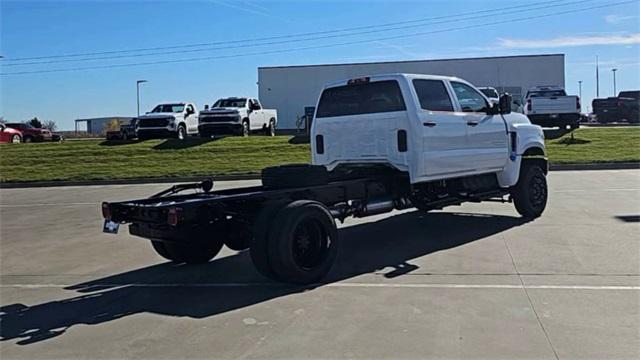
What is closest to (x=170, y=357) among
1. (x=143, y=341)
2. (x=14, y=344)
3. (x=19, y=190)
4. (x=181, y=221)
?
(x=143, y=341)

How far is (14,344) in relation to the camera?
5477 mm

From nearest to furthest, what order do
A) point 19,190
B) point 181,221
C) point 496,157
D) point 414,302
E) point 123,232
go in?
point 414,302 → point 181,221 → point 496,157 → point 123,232 → point 19,190

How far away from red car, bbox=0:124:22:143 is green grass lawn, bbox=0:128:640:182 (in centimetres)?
855

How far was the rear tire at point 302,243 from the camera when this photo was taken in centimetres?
689

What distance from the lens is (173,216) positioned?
6.65 m

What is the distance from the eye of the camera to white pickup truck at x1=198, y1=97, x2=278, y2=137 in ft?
95.0

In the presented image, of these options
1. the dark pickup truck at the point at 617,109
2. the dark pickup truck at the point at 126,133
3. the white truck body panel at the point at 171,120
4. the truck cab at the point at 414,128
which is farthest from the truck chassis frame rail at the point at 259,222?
the dark pickup truck at the point at 617,109

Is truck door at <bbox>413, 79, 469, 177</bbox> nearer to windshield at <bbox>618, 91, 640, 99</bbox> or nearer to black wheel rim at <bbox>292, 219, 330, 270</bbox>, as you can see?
black wheel rim at <bbox>292, 219, 330, 270</bbox>

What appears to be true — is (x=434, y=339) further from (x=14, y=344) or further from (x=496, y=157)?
(x=496, y=157)

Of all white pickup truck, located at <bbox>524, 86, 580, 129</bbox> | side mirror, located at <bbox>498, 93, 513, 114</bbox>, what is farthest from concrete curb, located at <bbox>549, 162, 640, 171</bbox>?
side mirror, located at <bbox>498, 93, 513, 114</bbox>

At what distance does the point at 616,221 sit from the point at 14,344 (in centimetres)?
906

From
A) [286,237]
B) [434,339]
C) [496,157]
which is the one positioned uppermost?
[496,157]

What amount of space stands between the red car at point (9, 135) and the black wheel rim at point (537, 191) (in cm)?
3373

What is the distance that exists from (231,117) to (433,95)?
2039cm
